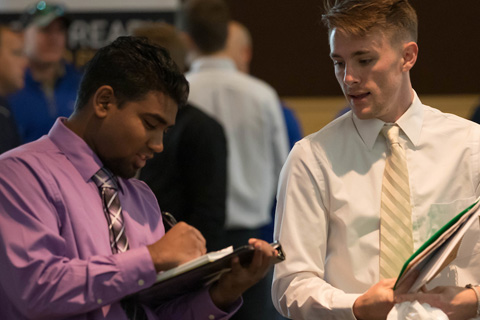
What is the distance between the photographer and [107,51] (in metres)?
2.22

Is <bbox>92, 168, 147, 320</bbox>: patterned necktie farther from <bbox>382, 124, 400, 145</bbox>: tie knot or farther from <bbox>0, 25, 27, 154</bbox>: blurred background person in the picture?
<bbox>0, 25, 27, 154</bbox>: blurred background person

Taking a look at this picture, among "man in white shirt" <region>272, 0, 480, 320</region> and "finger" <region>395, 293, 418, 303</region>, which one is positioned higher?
"man in white shirt" <region>272, 0, 480, 320</region>

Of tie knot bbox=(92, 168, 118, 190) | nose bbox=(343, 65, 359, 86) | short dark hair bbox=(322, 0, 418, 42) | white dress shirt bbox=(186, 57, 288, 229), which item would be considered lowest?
white dress shirt bbox=(186, 57, 288, 229)

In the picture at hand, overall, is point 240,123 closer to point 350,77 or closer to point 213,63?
point 213,63

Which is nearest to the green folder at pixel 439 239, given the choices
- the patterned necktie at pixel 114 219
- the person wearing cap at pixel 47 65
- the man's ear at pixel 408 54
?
the man's ear at pixel 408 54

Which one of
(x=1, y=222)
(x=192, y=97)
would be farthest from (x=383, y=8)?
(x=192, y=97)

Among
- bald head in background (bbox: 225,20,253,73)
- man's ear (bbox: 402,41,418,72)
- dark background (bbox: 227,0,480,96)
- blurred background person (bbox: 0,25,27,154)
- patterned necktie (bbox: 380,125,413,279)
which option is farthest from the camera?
dark background (bbox: 227,0,480,96)

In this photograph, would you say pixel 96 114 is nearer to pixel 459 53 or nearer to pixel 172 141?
pixel 172 141

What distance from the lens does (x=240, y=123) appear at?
4.32 meters

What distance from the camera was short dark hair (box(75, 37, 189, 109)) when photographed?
2154 millimetres

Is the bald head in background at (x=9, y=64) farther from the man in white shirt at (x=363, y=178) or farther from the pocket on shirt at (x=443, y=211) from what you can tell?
the pocket on shirt at (x=443, y=211)

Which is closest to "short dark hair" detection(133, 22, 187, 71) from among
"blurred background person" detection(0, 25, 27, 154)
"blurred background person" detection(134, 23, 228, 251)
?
"blurred background person" detection(134, 23, 228, 251)

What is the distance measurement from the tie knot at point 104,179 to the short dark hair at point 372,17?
2.45 ft

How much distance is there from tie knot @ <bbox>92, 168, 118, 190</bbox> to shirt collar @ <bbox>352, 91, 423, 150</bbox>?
73 cm
